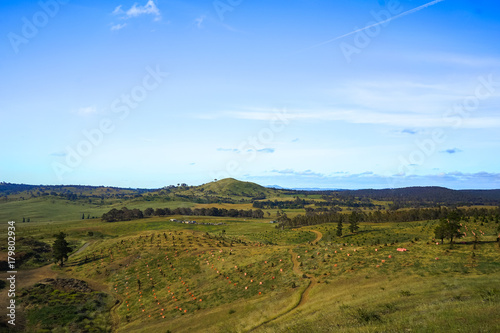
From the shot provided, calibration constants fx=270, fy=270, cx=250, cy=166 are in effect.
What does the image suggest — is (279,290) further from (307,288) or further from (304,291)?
(307,288)

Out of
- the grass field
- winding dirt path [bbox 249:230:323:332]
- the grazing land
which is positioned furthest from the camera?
winding dirt path [bbox 249:230:323:332]

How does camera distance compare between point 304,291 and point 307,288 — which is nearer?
point 304,291

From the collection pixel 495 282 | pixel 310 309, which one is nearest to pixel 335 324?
pixel 310 309

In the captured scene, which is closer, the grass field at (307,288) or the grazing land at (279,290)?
the grass field at (307,288)

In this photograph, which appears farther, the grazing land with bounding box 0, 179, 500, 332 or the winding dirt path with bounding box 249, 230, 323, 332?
the winding dirt path with bounding box 249, 230, 323, 332

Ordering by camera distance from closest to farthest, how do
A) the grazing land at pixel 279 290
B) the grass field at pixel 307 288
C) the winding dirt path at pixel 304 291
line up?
the grass field at pixel 307 288, the grazing land at pixel 279 290, the winding dirt path at pixel 304 291

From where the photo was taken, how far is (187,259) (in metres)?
62.0

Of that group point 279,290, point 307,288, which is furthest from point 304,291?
point 279,290

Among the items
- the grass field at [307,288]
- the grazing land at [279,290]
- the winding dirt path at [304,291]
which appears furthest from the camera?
the winding dirt path at [304,291]

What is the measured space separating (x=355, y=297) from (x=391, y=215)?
499 feet

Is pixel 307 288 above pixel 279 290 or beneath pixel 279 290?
above

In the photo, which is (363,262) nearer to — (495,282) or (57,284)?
(495,282)

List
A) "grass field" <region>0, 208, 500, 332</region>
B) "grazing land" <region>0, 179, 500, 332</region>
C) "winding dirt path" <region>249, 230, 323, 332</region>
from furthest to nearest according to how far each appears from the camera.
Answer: "winding dirt path" <region>249, 230, 323, 332</region>, "grazing land" <region>0, 179, 500, 332</region>, "grass field" <region>0, 208, 500, 332</region>

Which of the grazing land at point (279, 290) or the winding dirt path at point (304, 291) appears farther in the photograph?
the winding dirt path at point (304, 291)
